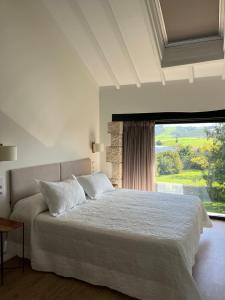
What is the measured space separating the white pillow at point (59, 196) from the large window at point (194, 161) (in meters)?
2.22

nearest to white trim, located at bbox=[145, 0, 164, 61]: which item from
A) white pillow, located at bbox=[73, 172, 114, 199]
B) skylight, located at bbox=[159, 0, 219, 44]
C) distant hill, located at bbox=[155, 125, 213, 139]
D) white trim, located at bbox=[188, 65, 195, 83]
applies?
skylight, located at bbox=[159, 0, 219, 44]

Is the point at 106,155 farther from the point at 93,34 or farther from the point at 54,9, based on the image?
the point at 54,9

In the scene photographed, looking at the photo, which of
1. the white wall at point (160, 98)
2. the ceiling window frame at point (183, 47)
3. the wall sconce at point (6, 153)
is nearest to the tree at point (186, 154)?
the white wall at point (160, 98)

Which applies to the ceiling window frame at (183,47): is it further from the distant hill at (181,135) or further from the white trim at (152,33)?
the distant hill at (181,135)

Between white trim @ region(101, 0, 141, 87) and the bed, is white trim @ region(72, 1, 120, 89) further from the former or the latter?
the bed

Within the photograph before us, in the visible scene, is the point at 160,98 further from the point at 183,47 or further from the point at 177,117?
the point at 183,47

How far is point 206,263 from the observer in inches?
118

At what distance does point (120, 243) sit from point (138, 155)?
105 inches

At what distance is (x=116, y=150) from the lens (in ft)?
16.9

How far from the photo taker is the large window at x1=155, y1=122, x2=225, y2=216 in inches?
181

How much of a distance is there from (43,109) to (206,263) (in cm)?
288

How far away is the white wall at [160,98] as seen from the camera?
4.34 metres

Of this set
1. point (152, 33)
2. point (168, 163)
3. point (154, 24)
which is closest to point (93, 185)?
point (168, 163)

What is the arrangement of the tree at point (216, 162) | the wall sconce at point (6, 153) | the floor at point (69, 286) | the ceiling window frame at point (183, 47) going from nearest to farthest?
1. the floor at point (69, 286)
2. the wall sconce at point (6, 153)
3. the ceiling window frame at point (183, 47)
4. the tree at point (216, 162)
